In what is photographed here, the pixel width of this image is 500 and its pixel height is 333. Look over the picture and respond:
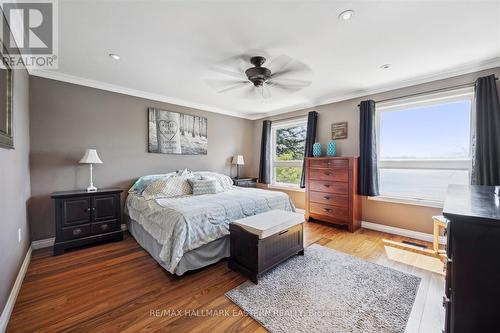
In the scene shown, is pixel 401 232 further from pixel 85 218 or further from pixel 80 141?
pixel 80 141

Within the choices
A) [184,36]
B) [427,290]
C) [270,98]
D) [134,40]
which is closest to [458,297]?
[427,290]

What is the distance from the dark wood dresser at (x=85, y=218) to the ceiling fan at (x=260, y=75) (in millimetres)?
2350

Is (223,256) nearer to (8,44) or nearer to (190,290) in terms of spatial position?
(190,290)

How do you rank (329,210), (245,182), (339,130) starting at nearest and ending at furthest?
(329,210) → (339,130) → (245,182)

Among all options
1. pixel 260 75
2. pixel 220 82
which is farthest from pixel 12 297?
pixel 220 82

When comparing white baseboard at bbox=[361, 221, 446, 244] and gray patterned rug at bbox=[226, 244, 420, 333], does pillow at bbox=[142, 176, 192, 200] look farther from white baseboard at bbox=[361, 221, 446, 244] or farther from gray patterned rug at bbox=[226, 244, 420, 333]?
white baseboard at bbox=[361, 221, 446, 244]

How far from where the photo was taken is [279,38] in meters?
2.13

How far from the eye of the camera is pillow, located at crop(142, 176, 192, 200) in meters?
3.16

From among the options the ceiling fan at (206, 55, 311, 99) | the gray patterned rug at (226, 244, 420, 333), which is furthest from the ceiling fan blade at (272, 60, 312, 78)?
the gray patterned rug at (226, 244, 420, 333)

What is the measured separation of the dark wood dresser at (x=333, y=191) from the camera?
358cm

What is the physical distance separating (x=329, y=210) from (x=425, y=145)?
1.81 meters

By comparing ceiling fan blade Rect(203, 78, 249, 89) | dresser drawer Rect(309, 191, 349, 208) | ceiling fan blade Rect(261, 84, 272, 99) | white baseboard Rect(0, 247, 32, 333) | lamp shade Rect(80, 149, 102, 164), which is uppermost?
ceiling fan blade Rect(261, 84, 272, 99)

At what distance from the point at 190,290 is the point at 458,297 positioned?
1.92 meters

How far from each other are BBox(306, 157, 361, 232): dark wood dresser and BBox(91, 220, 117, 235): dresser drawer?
11.1 ft
